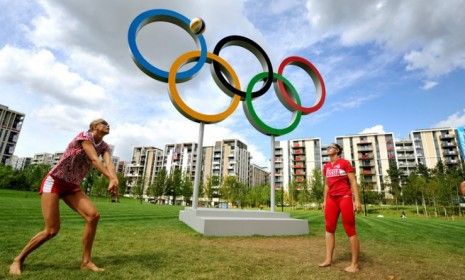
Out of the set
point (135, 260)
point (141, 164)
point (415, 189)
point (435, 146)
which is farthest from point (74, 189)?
point (141, 164)

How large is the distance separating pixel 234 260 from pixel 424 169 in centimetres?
8005

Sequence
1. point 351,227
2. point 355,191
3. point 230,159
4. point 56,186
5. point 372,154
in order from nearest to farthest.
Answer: point 56,186
point 351,227
point 355,191
point 372,154
point 230,159

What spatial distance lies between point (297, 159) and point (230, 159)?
2457 cm

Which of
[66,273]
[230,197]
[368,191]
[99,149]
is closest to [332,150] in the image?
[99,149]

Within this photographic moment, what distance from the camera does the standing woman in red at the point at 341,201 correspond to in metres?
4.56

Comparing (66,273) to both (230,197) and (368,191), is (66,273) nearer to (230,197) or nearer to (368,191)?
(230,197)

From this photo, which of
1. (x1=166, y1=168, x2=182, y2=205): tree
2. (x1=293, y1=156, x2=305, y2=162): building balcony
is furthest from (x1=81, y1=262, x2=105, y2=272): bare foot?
(x1=293, y1=156, x2=305, y2=162): building balcony

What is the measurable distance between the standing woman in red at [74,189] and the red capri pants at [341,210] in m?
3.52

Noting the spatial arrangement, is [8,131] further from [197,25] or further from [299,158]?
[197,25]

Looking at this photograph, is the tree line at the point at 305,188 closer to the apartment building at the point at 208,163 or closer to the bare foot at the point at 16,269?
the apartment building at the point at 208,163

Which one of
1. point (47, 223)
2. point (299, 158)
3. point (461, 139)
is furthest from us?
point (299, 158)

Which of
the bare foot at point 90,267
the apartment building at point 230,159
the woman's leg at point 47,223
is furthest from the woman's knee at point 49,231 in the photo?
the apartment building at point 230,159

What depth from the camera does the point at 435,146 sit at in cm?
8075

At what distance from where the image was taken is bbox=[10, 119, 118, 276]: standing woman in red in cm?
362
